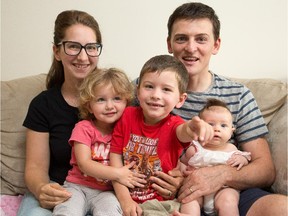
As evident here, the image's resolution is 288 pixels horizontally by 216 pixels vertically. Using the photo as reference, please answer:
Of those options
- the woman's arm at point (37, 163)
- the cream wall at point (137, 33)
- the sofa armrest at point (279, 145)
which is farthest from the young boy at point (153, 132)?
the cream wall at point (137, 33)

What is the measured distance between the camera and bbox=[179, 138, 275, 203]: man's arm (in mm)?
1406

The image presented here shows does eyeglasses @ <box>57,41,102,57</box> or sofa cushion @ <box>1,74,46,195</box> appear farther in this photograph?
sofa cushion @ <box>1,74,46,195</box>

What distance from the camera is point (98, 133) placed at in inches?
59.7

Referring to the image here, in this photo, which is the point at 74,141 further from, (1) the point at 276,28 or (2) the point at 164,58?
(1) the point at 276,28

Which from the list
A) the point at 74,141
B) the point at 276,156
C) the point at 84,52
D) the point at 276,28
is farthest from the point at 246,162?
the point at 276,28

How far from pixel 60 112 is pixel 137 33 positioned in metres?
0.94

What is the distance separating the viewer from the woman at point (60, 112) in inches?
63.0

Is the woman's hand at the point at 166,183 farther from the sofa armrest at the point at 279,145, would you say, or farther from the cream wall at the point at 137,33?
the cream wall at the point at 137,33

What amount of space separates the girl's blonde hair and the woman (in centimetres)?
10

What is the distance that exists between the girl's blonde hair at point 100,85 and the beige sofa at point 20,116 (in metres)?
0.51

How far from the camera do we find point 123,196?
135 cm

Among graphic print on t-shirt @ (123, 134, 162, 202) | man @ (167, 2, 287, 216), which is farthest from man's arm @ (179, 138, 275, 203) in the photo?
graphic print on t-shirt @ (123, 134, 162, 202)

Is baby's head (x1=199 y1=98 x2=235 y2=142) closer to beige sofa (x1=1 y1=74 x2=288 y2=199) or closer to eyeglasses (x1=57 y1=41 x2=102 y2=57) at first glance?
beige sofa (x1=1 y1=74 x2=288 y2=199)

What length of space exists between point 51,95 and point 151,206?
2.59ft
